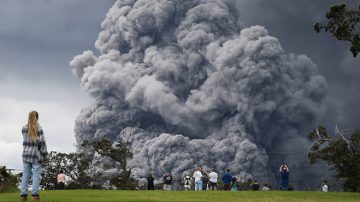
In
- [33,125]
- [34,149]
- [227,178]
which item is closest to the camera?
[33,125]

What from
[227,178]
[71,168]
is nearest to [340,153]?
[227,178]

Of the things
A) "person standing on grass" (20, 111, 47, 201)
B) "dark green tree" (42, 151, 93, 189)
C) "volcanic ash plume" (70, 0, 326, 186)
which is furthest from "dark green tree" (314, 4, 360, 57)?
"volcanic ash plume" (70, 0, 326, 186)

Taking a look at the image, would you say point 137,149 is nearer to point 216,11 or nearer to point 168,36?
point 168,36

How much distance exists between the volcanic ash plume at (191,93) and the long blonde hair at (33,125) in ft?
387

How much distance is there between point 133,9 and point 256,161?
167 feet

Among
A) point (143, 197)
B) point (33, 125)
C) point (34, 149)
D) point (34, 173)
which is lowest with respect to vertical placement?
point (143, 197)

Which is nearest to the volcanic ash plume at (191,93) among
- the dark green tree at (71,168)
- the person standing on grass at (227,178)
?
the dark green tree at (71,168)

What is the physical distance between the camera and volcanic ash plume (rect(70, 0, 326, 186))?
134 metres

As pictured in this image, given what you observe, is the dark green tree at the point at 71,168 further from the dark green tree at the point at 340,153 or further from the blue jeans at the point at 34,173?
the blue jeans at the point at 34,173

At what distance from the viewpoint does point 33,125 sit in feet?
42.9

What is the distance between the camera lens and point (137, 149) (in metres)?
142

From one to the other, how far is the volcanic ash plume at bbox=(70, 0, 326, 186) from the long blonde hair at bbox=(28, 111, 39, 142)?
11793 cm

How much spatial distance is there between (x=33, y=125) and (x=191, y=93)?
439ft

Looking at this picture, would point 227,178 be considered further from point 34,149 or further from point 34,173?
point 34,149
